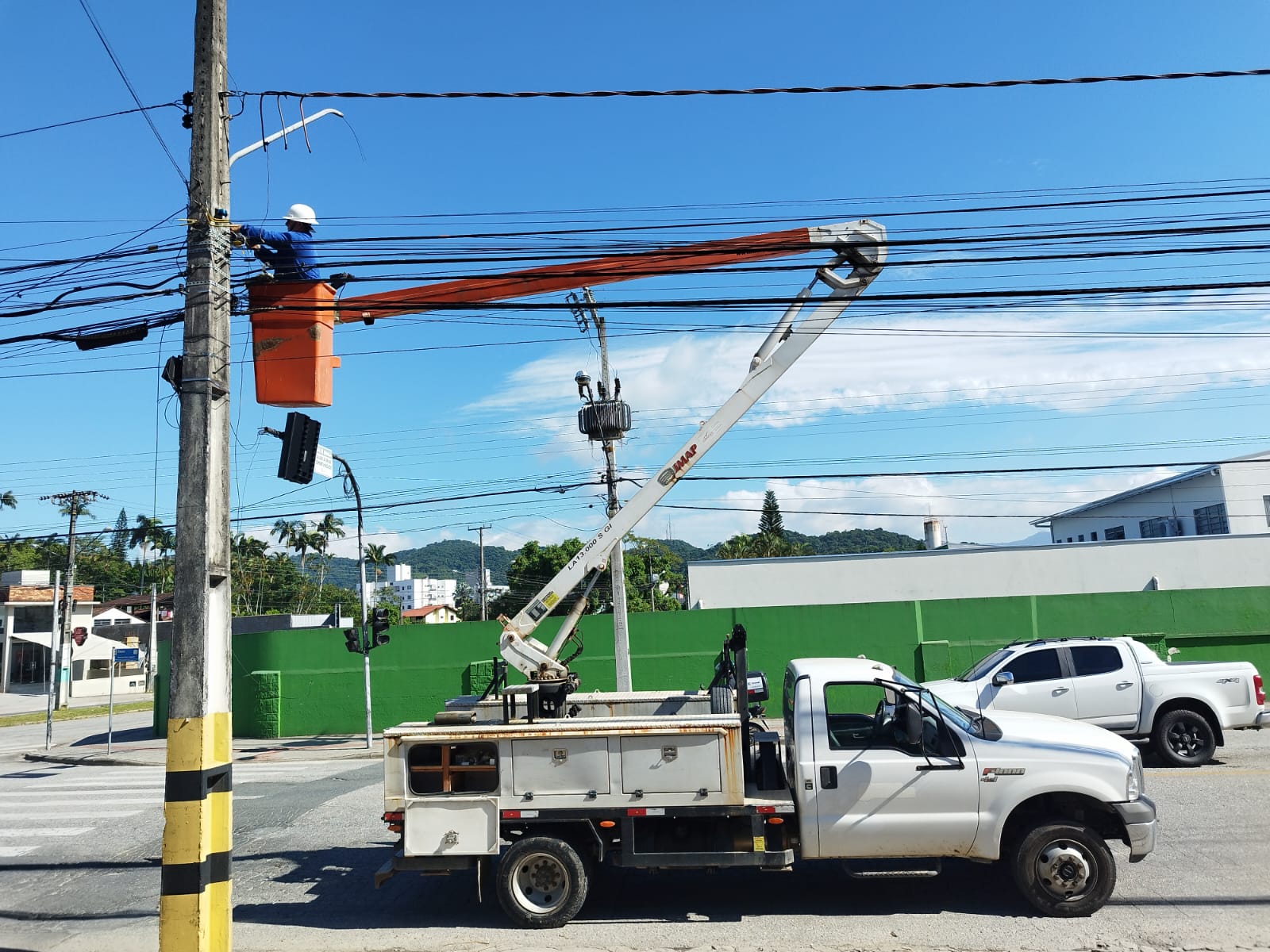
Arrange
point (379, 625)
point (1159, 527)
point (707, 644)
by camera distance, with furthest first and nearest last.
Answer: point (1159, 527) → point (707, 644) → point (379, 625)

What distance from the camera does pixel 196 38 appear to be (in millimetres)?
7543

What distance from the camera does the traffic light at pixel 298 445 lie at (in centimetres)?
915

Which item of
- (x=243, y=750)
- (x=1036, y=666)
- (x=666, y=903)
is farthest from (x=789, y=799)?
(x=243, y=750)

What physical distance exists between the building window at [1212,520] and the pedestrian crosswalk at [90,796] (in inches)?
1415

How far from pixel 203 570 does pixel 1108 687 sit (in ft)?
40.6

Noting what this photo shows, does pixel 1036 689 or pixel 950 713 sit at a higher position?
pixel 950 713

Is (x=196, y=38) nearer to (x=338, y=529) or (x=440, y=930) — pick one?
(x=440, y=930)

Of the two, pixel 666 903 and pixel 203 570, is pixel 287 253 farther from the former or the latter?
pixel 666 903

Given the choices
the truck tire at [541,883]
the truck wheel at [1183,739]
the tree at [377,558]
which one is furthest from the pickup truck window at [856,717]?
the tree at [377,558]

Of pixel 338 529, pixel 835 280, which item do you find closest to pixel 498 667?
pixel 835 280

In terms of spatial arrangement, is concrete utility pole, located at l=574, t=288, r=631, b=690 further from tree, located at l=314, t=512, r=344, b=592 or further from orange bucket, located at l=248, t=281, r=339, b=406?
tree, located at l=314, t=512, r=344, b=592

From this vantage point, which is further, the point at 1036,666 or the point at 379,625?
the point at 379,625

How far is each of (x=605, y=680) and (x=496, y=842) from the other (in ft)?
54.0

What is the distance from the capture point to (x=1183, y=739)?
13617mm
